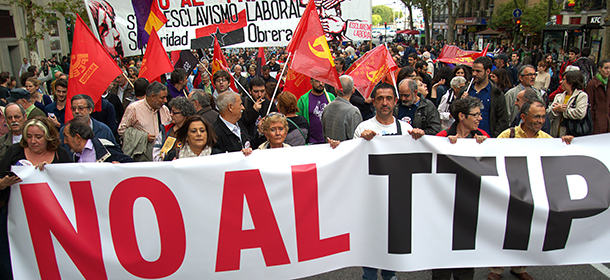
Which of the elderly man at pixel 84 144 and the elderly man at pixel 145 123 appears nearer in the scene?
the elderly man at pixel 84 144

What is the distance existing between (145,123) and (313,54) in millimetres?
2292

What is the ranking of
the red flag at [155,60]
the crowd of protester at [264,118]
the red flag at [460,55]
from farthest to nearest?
the red flag at [460,55], the red flag at [155,60], the crowd of protester at [264,118]

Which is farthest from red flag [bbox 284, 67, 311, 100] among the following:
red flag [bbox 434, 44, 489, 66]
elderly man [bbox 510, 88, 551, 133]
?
red flag [bbox 434, 44, 489, 66]

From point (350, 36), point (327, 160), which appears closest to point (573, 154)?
point (327, 160)

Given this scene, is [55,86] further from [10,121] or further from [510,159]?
[510,159]

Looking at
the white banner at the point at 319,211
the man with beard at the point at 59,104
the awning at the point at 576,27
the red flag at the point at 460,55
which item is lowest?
the white banner at the point at 319,211

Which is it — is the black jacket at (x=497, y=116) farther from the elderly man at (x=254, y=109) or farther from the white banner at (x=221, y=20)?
the elderly man at (x=254, y=109)

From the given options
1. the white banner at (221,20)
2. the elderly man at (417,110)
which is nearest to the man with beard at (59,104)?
the white banner at (221,20)

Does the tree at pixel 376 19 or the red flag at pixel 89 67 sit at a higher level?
the tree at pixel 376 19

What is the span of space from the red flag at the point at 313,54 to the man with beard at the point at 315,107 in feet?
3.27

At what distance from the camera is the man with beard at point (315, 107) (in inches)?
225

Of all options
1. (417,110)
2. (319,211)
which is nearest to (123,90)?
(417,110)

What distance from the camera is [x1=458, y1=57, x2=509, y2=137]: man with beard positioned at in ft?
19.0

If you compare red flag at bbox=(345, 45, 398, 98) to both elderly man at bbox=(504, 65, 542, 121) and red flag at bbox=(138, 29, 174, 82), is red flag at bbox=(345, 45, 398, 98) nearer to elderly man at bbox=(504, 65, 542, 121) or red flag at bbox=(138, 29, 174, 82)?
elderly man at bbox=(504, 65, 542, 121)
